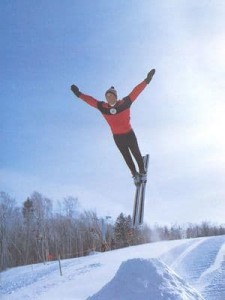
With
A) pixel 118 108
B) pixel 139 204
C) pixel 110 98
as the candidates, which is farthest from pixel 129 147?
pixel 139 204

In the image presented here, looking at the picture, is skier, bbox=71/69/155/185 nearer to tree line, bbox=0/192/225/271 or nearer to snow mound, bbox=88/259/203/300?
snow mound, bbox=88/259/203/300

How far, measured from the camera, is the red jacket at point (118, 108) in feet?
28.7

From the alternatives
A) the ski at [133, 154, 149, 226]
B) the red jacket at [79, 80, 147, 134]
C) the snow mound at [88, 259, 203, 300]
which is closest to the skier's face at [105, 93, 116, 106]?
the red jacket at [79, 80, 147, 134]

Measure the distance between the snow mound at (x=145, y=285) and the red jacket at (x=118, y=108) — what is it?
4220mm

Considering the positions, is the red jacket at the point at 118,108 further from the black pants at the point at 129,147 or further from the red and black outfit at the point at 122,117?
the black pants at the point at 129,147

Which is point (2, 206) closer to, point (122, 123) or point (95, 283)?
point (95, 283)

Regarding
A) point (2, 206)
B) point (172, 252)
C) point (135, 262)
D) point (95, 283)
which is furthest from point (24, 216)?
point (135, 262)

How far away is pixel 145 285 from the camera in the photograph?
10.7 m

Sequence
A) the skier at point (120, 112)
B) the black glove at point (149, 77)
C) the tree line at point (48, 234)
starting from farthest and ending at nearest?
the tree line at point (48, 234) → the skier at point (120, 112) → the black glove at point (149, 77)

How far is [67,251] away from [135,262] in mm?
61172

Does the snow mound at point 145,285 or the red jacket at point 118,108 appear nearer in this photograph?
the red jacket at point 118,108

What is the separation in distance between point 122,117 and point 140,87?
2.41ft

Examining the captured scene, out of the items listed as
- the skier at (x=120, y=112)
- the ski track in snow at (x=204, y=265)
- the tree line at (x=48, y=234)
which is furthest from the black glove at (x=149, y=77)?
the tree line at (x=48, y=234)

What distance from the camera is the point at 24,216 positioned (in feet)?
233
